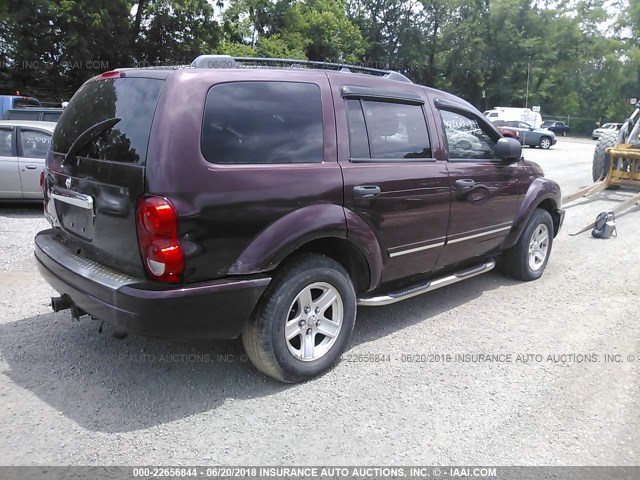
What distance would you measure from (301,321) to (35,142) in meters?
7.09

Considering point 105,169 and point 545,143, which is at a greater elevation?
point 105,169

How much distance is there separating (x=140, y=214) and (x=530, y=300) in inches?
150

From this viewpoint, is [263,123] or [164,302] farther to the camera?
[263,123]

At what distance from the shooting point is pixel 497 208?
500cm

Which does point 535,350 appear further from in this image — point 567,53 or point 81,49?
point 567,53

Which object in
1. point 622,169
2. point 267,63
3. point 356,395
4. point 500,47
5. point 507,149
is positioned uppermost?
point 500,47

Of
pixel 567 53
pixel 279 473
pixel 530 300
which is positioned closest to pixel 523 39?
pixel 567 53

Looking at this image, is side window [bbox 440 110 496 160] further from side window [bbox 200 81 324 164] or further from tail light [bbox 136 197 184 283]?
tail light [bbox 136 197 184 283]

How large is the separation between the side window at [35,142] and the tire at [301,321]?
6.87m

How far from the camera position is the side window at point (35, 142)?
8.65 metres

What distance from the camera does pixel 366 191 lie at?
3723 mm

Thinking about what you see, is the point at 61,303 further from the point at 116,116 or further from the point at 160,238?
the point at 116,116

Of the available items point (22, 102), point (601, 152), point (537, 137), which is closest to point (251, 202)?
point (601, 152)

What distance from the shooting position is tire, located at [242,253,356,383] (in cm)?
332
